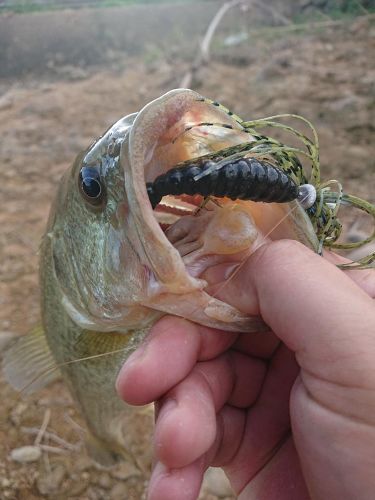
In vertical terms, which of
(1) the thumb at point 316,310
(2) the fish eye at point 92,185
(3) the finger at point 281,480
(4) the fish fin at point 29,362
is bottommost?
(4) the fish fin at point 29,362

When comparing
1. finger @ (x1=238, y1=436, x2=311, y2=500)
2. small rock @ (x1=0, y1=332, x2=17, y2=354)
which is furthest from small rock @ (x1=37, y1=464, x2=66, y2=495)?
finger @ (x1=238, y1=436, x2=311, y2=500)

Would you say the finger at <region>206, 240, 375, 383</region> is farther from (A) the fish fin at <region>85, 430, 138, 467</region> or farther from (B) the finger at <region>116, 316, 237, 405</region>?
(A) the fish fin at <region>85, 430, 138, 467</region>

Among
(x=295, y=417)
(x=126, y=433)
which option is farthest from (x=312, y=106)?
(x=295, y=417)

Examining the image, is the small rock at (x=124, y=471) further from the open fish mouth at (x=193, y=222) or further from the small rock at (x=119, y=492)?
the open fish mouth at (x=193, y=222)

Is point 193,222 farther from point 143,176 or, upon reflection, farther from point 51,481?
point 51,481

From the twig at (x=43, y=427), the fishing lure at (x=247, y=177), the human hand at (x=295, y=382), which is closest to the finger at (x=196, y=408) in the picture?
the human hand at (x=295, y=382)

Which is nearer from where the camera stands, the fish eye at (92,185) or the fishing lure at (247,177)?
the fishing lure at (247,177)
